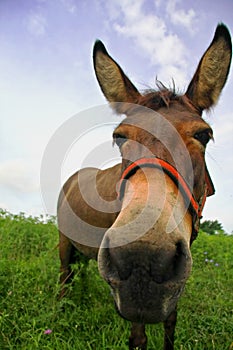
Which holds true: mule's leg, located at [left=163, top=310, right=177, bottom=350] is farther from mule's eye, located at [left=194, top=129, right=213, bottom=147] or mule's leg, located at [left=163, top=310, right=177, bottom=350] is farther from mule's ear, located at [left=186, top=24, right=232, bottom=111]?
mule's ear, located at [left=186, top=24, right=232, bottom=111]

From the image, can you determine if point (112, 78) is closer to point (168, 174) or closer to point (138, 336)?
point (168, 174)

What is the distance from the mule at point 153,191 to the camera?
1655 millimetres

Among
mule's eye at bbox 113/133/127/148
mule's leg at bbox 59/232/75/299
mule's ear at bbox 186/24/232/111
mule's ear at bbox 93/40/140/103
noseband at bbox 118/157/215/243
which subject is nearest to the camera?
noseband at bbox 118/157/215/243

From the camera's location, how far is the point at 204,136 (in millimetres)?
2479

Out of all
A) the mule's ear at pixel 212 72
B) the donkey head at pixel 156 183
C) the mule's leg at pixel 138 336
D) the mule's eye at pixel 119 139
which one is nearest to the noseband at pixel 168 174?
the donkey head at pixel 156 183

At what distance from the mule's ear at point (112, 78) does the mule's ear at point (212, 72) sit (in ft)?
1.62

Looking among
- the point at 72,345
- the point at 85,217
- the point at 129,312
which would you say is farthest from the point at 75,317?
the point at 129,312

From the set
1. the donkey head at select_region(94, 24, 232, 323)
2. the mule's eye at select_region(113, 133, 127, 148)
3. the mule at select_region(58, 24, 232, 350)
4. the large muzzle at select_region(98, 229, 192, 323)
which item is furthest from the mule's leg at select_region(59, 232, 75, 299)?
the large muzzle at select_region(98, 229, 192, 323)

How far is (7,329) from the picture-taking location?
10.6 ft

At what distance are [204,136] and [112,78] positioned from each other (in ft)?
3.49

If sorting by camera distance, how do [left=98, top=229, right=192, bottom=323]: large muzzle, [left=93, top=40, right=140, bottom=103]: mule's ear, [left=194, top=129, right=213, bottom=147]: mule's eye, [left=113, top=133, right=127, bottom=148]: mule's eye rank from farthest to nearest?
[left=93, top=40, right=140, bottom=103]: mule's ear
[left=113, top=133, right=127, bottom=148]: mule's eye
[left=194, top=129, right=213, bottom=147]: mule's eye
[left=98, top=229, right=192, bottom=323]: large muzzle

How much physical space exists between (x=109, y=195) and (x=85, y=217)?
0.66m

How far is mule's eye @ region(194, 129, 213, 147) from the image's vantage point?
7.95ft

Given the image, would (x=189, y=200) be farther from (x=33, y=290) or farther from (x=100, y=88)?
(x=33, y=290)
